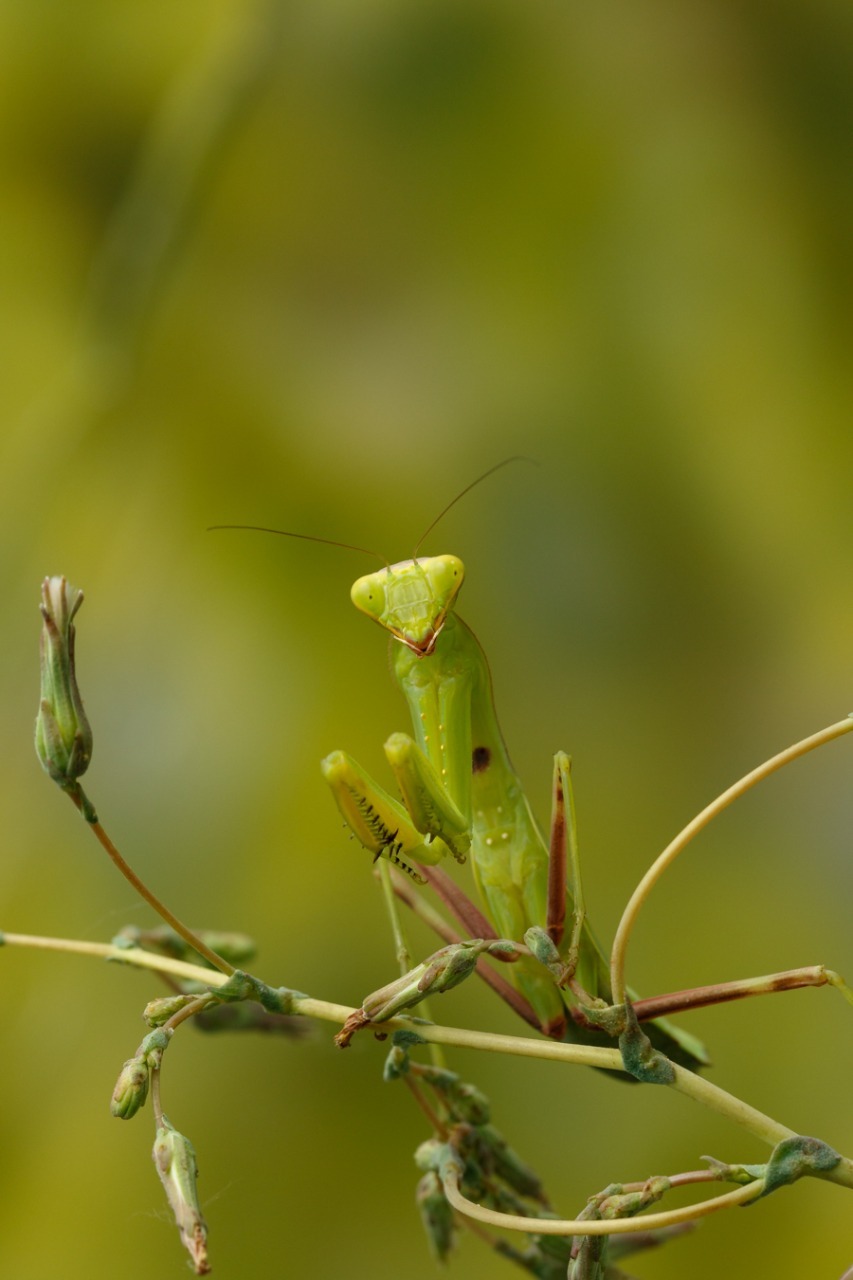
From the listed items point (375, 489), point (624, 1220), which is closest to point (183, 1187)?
point (624, 1220)

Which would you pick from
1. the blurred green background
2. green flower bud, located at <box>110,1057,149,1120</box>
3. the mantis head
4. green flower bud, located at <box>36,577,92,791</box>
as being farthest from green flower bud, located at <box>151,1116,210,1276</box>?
the blurred green background

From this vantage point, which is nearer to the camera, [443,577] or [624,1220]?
[624,1220]

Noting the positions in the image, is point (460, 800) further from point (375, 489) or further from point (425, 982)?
point (375, 489)

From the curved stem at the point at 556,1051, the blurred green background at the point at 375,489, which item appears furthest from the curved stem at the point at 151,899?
the blurred green background at the point at 375,489

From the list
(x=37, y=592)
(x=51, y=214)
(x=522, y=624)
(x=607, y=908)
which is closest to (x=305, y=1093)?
(x=607, y=908)

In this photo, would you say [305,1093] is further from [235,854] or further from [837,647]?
[837,647]

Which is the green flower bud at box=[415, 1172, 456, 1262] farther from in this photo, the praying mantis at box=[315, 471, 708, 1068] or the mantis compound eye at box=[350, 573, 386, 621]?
the mantis compound eye at box=[350, 573, 386, 621]
